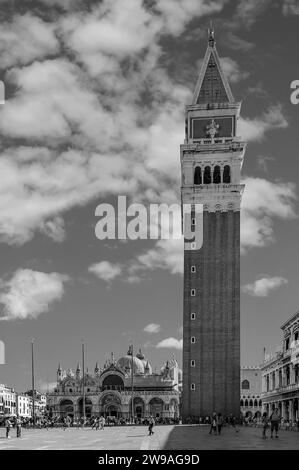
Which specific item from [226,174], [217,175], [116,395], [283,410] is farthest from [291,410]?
[116,395]

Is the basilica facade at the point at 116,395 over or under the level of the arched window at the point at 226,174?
under

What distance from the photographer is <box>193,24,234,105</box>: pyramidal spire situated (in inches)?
4520

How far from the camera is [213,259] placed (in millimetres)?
104750

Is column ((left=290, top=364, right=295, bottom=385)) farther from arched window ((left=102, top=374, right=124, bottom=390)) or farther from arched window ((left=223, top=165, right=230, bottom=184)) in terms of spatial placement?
arched window ((left=102, top=374, right=124, bottom=390))

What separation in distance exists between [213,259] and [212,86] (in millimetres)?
32395

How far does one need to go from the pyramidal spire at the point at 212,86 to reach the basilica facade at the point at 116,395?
227 feet

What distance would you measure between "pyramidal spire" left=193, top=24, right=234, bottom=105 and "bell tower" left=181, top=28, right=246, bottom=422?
178 mm

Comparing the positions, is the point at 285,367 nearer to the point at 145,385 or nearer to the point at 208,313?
the point at 208,313

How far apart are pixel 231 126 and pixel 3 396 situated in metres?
122

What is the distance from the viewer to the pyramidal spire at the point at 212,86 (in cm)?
11481

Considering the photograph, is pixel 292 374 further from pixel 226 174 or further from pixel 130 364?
pixel 130 364

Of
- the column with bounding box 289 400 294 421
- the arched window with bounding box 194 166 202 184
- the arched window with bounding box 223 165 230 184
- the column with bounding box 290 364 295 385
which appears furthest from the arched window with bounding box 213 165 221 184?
the column with bounding box 289 400 294 421

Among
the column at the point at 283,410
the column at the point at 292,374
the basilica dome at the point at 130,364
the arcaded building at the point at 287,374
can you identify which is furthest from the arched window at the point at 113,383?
the column at the point at 292,374

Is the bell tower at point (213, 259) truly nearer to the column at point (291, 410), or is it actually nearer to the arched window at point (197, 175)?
the arched window at point (197, 175)
